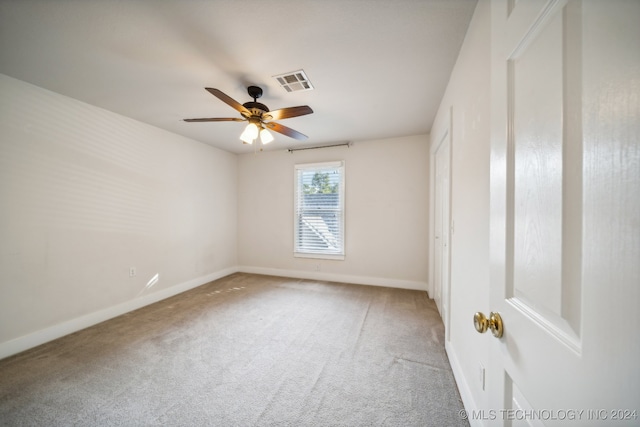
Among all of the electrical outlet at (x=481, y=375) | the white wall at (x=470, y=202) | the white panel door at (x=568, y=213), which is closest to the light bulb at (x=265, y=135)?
the white wall at (x=470, y=202)

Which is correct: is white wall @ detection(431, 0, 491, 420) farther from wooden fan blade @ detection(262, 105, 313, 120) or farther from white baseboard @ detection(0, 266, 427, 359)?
white baseboard @ detection(0, 266, 427, 359)

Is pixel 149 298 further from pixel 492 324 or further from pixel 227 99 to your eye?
pixel 492 324

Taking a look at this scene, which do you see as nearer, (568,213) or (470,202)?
(568,213)

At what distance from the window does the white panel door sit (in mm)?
3663

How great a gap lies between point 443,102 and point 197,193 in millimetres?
3943

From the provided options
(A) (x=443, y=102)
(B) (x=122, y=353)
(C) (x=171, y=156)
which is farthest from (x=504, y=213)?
(C) (x=171, y=156)

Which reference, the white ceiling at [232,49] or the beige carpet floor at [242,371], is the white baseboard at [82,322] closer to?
the beige carpet floor at [242,371]

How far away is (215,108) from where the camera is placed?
113 inches

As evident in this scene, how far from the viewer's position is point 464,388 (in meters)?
1.63

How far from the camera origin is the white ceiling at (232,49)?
4.90 ft

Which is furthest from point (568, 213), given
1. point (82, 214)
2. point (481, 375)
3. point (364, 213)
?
point (82, 214)

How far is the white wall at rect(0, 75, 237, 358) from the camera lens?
2.24 metres

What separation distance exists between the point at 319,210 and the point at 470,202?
3138 millimetres

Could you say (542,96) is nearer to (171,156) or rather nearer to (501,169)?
(501,169)
